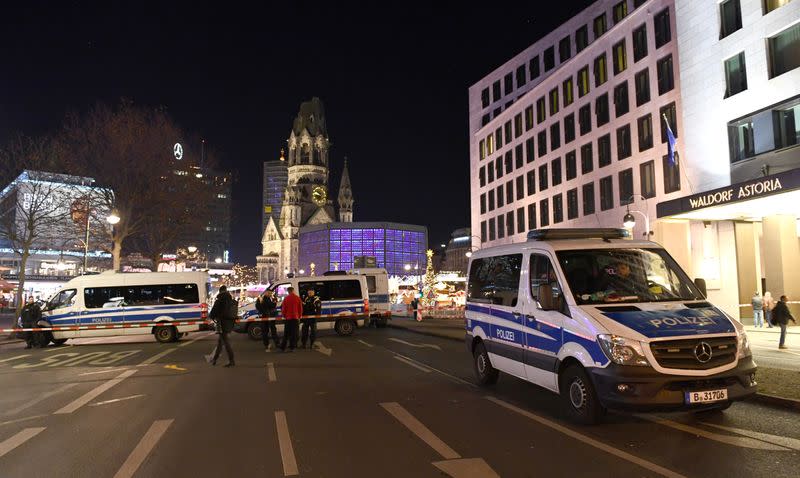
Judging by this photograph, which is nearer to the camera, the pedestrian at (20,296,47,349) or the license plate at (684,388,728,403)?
the license plate at (684,388,728,403)

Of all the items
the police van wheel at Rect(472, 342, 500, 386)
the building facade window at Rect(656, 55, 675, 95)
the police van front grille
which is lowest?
the police van wheel at Rect(472, 342, 500, 386)

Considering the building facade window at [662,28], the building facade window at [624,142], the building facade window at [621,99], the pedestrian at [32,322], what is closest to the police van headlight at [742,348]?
the pedestrian at [32,322]

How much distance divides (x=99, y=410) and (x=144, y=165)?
27439mm

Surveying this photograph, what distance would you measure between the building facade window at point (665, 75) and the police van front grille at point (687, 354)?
2992 centimetres

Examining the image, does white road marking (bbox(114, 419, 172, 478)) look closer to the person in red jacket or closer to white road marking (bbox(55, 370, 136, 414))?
white road marking (bbox(55, 370, 136, 414))

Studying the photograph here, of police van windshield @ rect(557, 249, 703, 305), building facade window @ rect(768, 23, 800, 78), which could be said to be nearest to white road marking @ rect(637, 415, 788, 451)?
police van windshield @ rect(557, 249, 703, 305)

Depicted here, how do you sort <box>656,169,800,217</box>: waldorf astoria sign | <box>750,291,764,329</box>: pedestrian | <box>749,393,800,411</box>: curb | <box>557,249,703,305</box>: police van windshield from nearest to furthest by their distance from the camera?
<box>557,249,703,305</box>: police van windshield → <box>749,393,800,411</box>: curb → <box>656,169,800,217</box>: waldorf astoria sign → <box>750,291,764,329</box>: pedestrian

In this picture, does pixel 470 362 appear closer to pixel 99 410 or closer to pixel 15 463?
pixel 99 410

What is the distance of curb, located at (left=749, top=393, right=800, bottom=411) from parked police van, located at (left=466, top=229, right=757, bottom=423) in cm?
166

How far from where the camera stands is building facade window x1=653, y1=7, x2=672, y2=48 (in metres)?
31.8

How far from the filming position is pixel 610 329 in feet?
20.3

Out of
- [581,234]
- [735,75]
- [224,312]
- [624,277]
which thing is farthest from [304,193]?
[624,277]

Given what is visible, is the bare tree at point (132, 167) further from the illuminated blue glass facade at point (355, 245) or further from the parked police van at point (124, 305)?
the illuminated blue glass facade at point (355, 245)

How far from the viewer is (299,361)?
1380 cm
